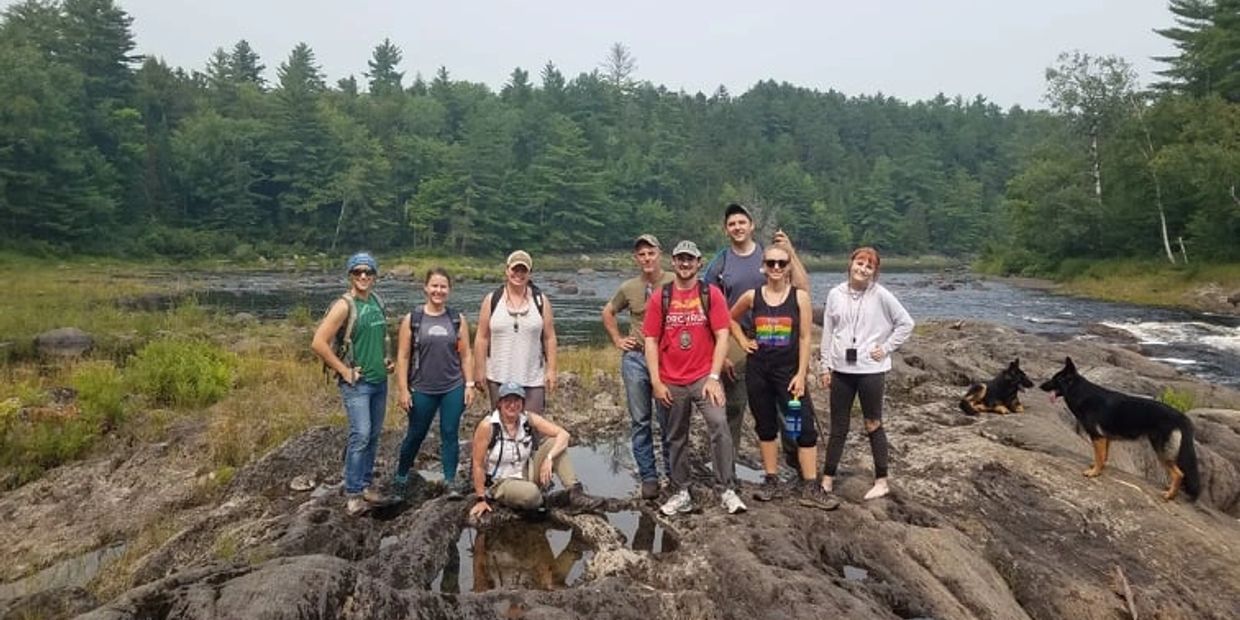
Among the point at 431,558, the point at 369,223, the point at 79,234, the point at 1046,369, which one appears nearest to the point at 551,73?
the point at 369,223

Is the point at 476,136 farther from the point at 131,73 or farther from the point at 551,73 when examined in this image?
the point at 551,73

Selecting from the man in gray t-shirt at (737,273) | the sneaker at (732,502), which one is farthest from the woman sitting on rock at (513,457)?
the man in gray t-shirt at (737,273)

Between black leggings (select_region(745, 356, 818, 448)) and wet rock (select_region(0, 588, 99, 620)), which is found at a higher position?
black leggings (select_region(745, 356, 818, 448))

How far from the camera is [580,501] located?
18.6 ft

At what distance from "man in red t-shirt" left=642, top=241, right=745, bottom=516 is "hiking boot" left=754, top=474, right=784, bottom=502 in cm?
24

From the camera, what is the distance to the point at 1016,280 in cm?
4284

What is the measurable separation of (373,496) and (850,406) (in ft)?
12.5

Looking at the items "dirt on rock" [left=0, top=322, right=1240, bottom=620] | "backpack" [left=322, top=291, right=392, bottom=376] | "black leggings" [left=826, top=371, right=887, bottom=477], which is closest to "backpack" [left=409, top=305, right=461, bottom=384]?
"backpack" [left=322, top=291, right=392, bottom=376]

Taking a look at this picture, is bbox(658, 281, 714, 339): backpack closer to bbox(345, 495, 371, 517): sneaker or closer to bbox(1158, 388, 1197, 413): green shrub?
bbox(345, 495, 371, 517): sneaker

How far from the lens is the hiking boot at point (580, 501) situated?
563cm

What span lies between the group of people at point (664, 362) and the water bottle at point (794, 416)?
1cm

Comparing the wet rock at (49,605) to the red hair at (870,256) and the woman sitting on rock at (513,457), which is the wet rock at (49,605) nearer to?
the woman sitting on rock at (513,457)

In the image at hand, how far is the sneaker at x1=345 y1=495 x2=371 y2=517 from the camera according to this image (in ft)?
18.1

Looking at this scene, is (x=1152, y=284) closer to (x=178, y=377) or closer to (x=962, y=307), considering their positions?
(x=962, y=307)
